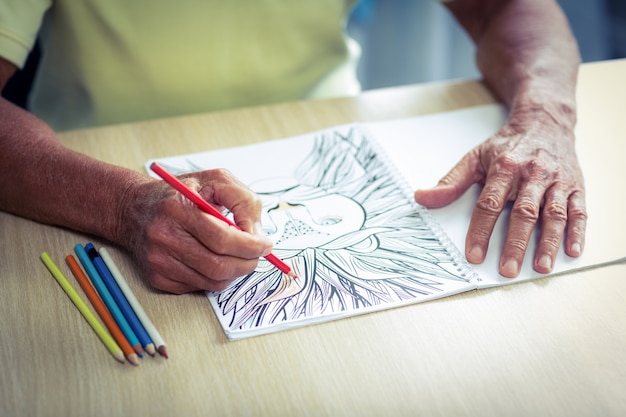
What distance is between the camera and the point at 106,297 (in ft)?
2.54

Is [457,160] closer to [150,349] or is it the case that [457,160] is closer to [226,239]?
[226,239]

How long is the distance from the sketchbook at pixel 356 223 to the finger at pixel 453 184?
0.01 metres

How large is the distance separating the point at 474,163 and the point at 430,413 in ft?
1.33

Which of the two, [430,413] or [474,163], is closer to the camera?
[430,413]

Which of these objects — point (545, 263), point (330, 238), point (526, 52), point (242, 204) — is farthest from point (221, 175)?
point (526, 52)

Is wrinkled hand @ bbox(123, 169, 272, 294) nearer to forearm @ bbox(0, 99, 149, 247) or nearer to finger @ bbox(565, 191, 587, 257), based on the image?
forearm @ bbox(0, 99, 149, 247)

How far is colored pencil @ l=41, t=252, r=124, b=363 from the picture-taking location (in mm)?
721

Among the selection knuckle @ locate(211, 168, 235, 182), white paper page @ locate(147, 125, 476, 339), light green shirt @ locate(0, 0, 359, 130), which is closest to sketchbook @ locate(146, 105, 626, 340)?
white paper page @ locate(147, 125, 476, 339)

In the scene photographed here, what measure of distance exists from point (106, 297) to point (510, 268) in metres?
0.45

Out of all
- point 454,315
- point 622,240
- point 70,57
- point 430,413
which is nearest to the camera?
point 430,413

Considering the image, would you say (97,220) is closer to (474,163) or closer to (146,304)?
(146,304)

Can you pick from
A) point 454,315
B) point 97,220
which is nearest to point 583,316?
point 454,315

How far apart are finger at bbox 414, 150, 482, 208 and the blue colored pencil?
0.38 meters

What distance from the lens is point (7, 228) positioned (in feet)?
2.94
